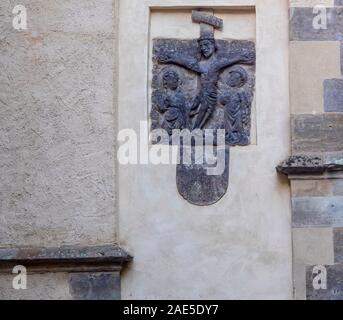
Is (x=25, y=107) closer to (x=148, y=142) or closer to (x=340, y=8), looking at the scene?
(x=148, y=142)

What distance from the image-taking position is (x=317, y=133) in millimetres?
7242

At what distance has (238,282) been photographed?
7.17m

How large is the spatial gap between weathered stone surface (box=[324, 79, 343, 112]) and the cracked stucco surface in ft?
4.80

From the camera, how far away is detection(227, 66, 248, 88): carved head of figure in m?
7.45

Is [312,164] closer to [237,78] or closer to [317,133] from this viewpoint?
[317,133]

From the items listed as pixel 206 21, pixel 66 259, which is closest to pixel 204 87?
pixel 206 21

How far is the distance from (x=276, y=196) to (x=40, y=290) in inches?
67.4

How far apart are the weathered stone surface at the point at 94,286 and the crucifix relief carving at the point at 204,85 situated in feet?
2.82

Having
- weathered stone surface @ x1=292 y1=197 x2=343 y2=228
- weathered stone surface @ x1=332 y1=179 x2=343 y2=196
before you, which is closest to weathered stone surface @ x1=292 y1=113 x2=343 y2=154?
weathered stone surface @ x1=332 y1=179 x2=343 y2=196

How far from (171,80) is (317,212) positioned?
137cm

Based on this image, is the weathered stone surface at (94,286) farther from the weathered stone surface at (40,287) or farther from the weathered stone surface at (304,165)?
the weathered stone surface at (304,165)

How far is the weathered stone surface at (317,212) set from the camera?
7.13 meters
